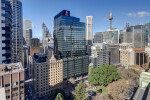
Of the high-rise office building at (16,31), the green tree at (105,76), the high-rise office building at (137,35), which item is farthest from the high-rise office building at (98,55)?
the high-rise office building at (137,35)

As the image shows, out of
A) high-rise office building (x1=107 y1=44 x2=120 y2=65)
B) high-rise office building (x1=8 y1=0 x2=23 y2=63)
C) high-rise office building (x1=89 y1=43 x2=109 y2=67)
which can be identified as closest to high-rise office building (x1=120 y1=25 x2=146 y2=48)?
high-rise office building (x1=107 y1=44 x2=120 y2=65)

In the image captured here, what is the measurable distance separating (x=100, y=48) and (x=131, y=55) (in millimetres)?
39535

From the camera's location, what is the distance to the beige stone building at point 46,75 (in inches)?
2215

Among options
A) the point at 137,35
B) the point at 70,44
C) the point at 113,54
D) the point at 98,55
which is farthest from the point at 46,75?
the point at 137,35

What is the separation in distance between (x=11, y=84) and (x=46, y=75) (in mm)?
31065

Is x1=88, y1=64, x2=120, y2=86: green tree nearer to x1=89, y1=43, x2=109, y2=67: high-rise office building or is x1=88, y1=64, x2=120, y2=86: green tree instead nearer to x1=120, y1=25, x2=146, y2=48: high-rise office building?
x1=89, y1=43, x2=109, y2=67: high-rise office building

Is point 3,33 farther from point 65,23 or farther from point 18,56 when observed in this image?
point 18,56

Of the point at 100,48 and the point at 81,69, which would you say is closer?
the point at 81,69

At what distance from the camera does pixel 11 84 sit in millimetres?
28078

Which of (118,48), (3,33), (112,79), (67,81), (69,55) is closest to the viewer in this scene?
(3,33)

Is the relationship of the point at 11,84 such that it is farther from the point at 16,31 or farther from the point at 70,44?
the point at 16,31

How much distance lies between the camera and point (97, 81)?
60.2 meters

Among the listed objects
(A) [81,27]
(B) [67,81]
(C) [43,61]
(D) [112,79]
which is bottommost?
(B) [67,81]

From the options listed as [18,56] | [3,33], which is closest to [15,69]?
[3,33]
